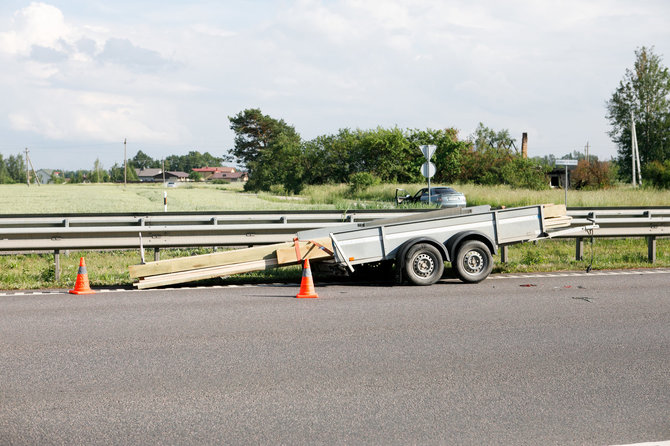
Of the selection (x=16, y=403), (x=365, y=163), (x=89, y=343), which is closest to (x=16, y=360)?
(x=89, y=343)

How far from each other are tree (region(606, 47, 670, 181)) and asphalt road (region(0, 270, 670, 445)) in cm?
6450

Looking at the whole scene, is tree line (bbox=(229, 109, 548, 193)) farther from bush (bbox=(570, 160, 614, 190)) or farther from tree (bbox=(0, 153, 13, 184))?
tree (bbox=(0, 153, 13, 184))

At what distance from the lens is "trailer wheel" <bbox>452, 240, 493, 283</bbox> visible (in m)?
10.9

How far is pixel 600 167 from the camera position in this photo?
62.7 metres

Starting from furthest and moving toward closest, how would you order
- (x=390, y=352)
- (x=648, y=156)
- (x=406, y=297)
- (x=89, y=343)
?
(x=648, y=156), (x=406, y=297), (x=89, y=343), (x=390, y=352)

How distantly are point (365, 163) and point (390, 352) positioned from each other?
50097mm

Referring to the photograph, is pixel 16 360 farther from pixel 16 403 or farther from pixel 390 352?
pixel 390 352

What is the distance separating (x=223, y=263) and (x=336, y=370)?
4.98 meters

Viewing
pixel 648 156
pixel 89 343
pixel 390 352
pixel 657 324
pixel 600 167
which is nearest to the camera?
pixel 390 352

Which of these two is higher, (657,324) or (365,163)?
(365,163)

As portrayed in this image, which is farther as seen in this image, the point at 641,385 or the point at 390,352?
the point at 390,352

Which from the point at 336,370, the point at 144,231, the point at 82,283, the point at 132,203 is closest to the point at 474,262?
the point at 336,370

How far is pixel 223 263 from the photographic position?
10.6m

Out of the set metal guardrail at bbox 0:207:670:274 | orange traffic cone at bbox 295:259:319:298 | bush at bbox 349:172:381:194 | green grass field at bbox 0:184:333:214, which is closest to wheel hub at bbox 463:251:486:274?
orange traffic cone at bbox 295:259:319:298
